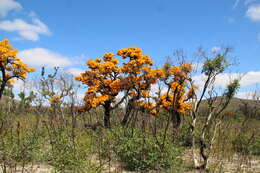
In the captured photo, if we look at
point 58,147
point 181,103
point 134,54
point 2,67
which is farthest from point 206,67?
point 2,67

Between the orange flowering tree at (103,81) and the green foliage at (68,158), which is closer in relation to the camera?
the green foliage at (68,158)

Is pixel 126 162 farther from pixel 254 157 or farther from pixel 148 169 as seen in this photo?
pixel 254 157

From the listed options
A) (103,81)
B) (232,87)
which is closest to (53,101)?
(232,87)

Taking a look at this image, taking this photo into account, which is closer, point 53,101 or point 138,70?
point 53,101

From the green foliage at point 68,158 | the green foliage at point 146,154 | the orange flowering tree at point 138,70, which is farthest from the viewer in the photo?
the orange flowering tree at point 138,70

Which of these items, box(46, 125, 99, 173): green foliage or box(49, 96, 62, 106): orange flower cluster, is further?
box(49, 96, 62, 106): orange flower cluster

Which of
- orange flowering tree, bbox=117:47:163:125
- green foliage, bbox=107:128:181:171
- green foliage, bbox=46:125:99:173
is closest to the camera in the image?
green foliage, bbox=46:125:99:173

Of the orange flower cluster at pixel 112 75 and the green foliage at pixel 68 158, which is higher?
the orange flower cluster at pixel 112 75

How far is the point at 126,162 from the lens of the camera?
6.23 meters

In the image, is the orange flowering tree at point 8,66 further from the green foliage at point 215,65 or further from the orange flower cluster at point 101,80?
the green foliage at point 215,65

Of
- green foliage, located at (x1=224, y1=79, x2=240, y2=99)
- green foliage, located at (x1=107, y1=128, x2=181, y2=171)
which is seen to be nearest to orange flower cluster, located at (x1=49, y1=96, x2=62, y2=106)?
green foliage, located at (x1=107, y1=128, x2=181, y2=171)

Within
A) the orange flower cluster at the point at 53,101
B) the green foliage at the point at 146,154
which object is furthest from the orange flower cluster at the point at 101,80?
the green foliage at the point at 146,154

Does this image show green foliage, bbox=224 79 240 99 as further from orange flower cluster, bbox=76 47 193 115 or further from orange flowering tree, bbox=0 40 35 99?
orange flowering tree, bbox=0 40 35 99

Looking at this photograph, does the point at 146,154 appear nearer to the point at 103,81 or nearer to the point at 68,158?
the point at 68,158
